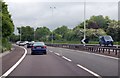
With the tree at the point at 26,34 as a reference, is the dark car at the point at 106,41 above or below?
below

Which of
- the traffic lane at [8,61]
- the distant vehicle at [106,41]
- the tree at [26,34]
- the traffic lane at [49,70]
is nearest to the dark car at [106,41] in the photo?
the distant vehicle at [106,41]

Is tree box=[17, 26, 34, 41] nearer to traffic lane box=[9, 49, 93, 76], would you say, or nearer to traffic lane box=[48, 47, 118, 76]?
traffic lane box=[48, 47, 118, 76]

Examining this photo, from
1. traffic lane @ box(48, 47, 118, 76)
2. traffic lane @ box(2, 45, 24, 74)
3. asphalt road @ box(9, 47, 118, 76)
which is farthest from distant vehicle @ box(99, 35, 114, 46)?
asphalt road @ box(9, 47, 118, 76)

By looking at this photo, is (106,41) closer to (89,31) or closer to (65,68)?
(65,68)

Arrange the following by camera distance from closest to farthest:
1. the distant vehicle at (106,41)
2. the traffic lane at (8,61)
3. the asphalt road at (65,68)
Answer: the asphalt road at (65,68)
the traffic lane at (8,61)
the distant vehicle at (106,41)

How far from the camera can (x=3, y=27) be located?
1826 inches

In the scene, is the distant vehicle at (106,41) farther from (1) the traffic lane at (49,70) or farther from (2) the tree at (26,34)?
(2) the tree at (26,34)

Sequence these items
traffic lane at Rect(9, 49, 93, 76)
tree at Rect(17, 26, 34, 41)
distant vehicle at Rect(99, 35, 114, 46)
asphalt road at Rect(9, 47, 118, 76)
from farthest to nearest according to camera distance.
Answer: tree at Rect(17, 26, 34, 41), distant vehicle at Rect(99, 35, 114, 46), asphalt road at Rect(9, 47, 118, 76), traffic lane at Rect(9, 49, 93, 76)

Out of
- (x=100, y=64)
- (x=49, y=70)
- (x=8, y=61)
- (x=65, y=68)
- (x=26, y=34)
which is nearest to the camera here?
(x=49, y=70)

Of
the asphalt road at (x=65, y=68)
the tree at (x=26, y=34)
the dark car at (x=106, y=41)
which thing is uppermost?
the tree at (x=26, y=34)

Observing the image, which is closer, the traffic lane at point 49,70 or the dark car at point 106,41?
the traffic lane at point 49,70

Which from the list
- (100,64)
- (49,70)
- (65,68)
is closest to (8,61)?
(100,64)

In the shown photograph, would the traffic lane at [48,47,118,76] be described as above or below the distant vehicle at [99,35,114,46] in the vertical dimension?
below

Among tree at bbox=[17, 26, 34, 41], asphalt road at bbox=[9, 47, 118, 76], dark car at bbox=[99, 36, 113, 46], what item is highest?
tree at bbox=[17, 26, 34, 41]
